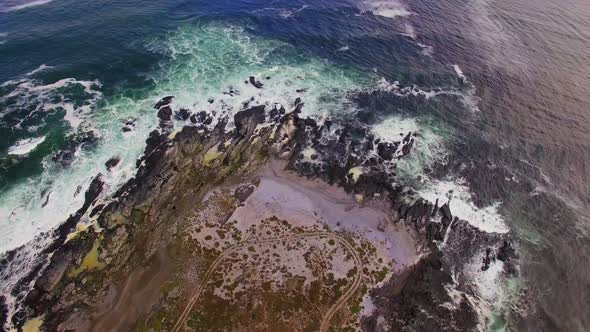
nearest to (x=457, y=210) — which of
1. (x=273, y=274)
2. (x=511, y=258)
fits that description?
(x=511, y=258)

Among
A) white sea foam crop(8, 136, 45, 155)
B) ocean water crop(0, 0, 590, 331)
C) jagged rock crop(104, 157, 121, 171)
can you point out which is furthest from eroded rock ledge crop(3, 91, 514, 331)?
white sea foam crop(8, 136, 45, 155)

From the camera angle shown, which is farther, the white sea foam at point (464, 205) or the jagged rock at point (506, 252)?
the white sea foam at point (464, 205)

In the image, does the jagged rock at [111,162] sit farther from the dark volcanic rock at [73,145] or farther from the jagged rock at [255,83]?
the jagged rock at [255,83]

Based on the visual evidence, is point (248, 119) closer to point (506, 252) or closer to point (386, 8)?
point (506, 252)

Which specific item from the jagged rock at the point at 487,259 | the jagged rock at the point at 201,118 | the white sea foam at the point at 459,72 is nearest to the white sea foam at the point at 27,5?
the jagged rock at the point at 201,118

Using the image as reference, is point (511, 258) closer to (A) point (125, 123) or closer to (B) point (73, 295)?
(B) point (73, 295)

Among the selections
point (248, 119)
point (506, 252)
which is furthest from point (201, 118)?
point (506, 252)

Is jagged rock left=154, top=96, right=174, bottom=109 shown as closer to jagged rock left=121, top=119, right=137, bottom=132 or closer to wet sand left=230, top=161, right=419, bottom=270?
jagged rock left=121, top=119, right=137, bottom=132

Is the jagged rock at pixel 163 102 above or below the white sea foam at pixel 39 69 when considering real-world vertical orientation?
below
